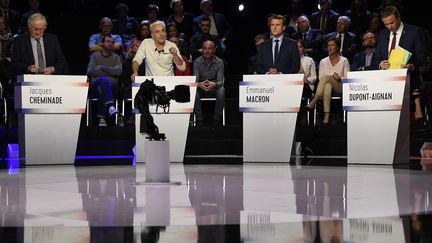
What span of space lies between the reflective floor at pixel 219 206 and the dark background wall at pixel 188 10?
5.27 metres

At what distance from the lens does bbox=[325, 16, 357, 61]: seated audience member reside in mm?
12047

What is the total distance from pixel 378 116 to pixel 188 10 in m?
6.46

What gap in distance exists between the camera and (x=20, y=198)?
222 inches

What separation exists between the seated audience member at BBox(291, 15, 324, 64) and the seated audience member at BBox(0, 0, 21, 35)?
4.45 metres

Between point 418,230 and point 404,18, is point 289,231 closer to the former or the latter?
point 418,230

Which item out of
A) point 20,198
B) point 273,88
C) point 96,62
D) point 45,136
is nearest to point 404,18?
point 273,88

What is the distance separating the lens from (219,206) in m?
5.14

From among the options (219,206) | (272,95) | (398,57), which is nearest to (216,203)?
(219,206)

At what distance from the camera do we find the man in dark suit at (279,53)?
399 inches

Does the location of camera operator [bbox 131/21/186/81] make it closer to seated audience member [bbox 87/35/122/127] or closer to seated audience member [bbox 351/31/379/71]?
seated audience member [bbox 87/35/122/127]

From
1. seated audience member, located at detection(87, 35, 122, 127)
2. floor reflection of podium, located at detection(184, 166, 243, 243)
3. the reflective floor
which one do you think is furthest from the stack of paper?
seated audience member, located at detection(87, 35, 122, 127)

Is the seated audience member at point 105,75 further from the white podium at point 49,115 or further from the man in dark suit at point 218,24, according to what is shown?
the man in dark suit at point 218,24

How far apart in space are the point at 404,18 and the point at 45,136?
6381 mm

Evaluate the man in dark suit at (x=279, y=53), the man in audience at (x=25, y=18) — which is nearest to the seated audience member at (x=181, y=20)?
the man in audience at (x=25, y=18)
